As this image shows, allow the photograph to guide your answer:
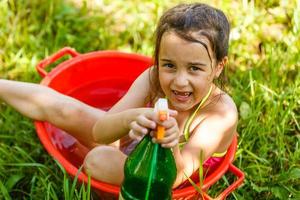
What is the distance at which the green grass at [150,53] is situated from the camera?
1.99 m

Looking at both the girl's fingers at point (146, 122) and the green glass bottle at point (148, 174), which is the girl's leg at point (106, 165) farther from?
the girl's fingers at point (146, 122)

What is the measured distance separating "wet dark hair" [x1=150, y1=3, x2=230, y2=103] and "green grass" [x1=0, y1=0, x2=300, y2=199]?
548 millimetres

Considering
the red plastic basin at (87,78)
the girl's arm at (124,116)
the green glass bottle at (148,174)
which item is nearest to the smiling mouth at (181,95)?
the girl's arm at (124,116)

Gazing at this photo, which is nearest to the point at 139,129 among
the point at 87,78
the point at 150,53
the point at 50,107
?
the point at 50,107

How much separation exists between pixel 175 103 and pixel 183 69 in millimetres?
146

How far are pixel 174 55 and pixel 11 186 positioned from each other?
83 cm

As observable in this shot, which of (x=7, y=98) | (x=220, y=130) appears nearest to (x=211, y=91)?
(x=220, y=130)

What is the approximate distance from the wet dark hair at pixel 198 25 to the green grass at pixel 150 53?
0.55 metres

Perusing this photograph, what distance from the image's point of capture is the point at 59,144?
220 cm

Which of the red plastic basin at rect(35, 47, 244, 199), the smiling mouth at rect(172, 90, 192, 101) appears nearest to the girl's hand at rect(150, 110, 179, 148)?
the smiling mouth at rect(172, 90, 192, 101)

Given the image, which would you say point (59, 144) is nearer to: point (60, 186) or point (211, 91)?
point (60, 186)

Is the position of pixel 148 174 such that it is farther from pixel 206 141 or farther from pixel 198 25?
pixel 198 25

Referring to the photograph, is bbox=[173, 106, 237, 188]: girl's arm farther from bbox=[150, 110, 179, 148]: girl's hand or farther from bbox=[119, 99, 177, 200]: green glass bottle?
bbox=[150, 110, 179, 148]: girl's hand

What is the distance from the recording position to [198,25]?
158 centimetres
